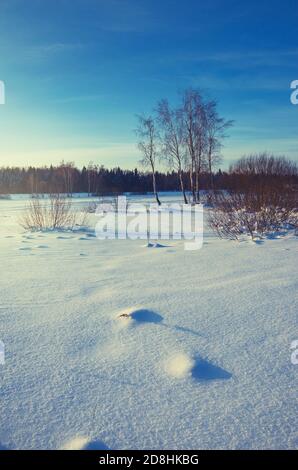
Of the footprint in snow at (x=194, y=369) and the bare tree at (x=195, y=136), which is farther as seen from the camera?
the bare tree at (x=195, y=136)

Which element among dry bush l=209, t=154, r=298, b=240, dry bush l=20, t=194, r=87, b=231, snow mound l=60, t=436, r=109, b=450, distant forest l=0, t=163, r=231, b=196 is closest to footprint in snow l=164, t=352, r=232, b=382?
snow mound l=60, t=436, r=109, b=450

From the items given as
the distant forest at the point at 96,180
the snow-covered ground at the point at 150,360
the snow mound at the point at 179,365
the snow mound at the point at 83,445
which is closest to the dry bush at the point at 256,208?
the snow-covered ground at the point at 150,360

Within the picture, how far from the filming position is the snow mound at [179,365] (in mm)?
1624

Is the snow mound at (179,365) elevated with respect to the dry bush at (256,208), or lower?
lower

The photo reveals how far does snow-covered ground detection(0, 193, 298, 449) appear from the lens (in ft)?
4.12

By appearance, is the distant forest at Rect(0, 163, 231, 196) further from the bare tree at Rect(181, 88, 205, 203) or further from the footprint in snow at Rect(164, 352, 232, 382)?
the footprint in snow at Rect(164, 352, 232, 382)

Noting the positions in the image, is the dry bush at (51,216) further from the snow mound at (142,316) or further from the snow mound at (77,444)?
the snow mound at (77,444)

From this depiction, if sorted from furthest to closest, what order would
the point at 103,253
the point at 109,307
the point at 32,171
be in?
the point at 32,171 → the point at 103,253 → the point at 109,307
